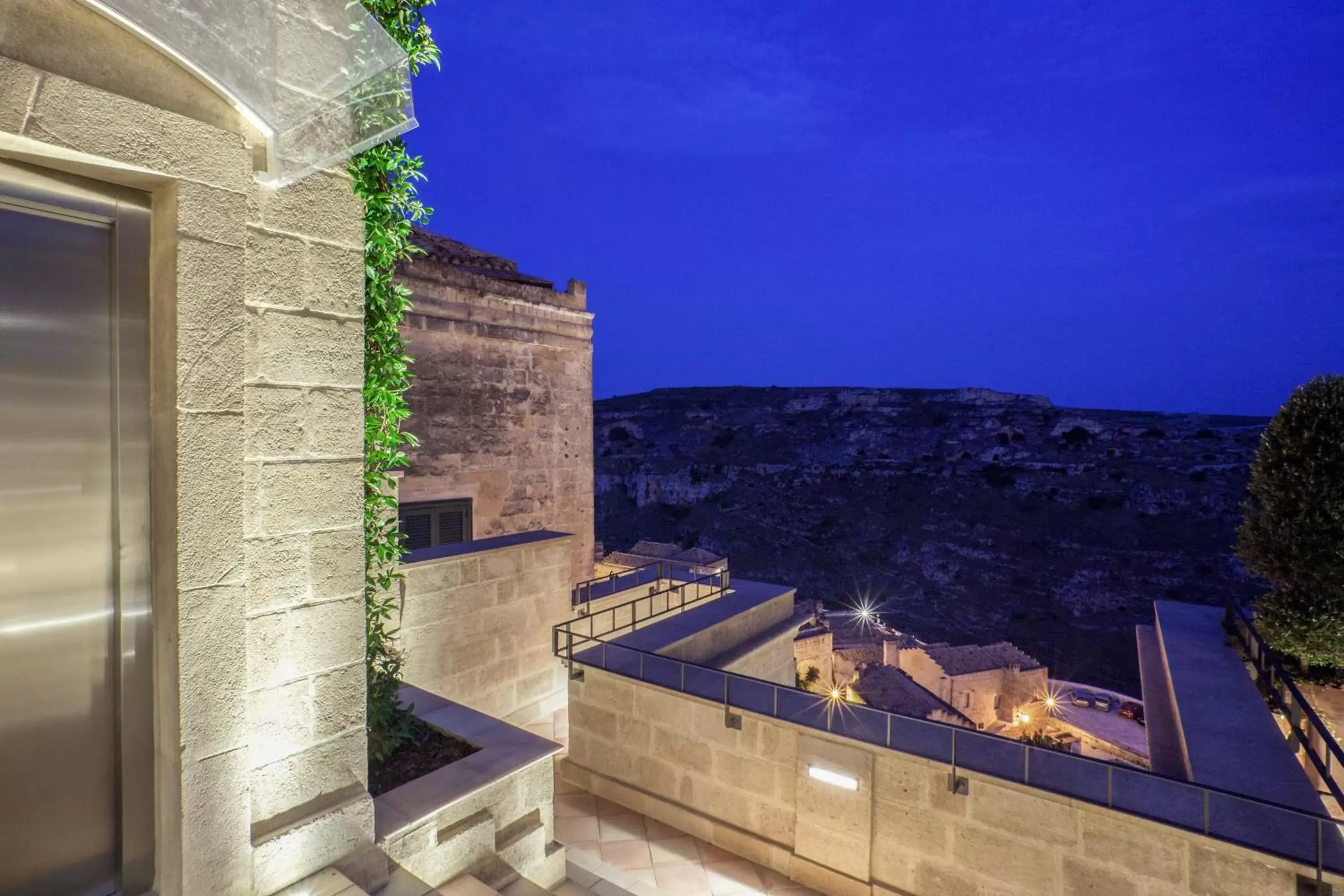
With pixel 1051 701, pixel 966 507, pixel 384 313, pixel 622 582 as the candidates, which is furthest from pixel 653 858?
pixel 966 507

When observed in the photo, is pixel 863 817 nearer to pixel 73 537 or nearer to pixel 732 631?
pixel 732 631

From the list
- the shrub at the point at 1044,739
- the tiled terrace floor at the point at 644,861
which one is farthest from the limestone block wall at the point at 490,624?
the shrub at the point at 1044,739

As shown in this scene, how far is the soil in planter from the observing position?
3643 millimetres

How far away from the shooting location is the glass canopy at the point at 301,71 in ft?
7.22

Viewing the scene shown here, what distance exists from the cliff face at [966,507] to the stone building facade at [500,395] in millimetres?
23727

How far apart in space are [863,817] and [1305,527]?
6.30 m

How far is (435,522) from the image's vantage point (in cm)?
934

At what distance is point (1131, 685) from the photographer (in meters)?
24.5

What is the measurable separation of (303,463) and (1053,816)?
17.0 feet

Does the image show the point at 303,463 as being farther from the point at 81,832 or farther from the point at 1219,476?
the point at 1219,476

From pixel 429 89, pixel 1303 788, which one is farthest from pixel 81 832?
pixel 429 89

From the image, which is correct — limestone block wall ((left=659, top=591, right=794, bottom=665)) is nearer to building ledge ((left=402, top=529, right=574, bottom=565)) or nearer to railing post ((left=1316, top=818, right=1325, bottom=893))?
building ledge ((left=402, top=529, right=574, bottom=565))

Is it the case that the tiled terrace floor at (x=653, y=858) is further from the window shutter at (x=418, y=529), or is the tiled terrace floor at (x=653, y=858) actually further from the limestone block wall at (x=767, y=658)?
the window shutter at (x=418, y=529)

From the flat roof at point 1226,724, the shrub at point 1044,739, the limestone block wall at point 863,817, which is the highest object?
the flat roof at point 1226,724
